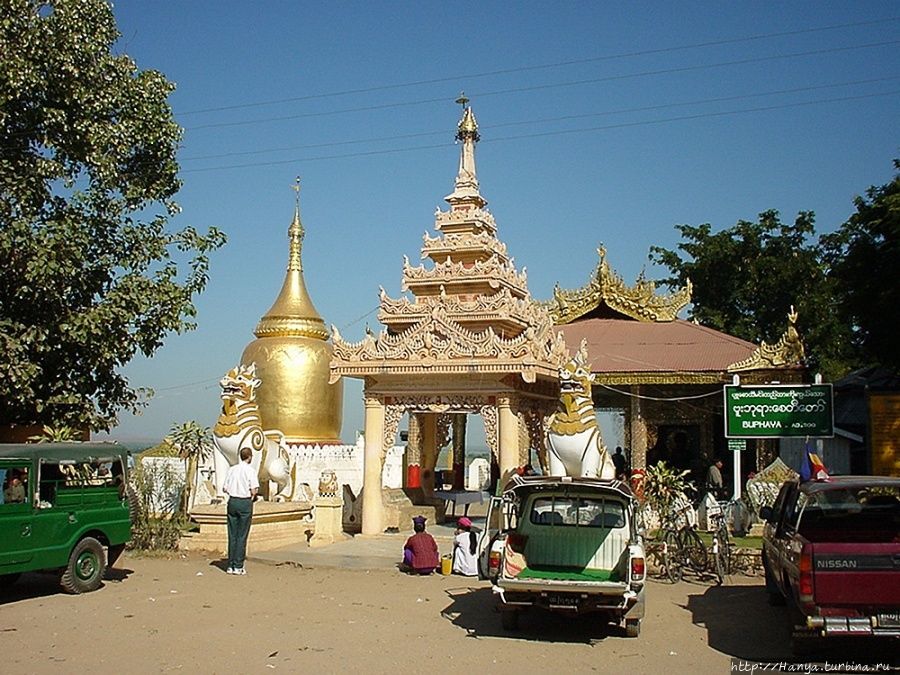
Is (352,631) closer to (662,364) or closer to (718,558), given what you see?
(718,558)

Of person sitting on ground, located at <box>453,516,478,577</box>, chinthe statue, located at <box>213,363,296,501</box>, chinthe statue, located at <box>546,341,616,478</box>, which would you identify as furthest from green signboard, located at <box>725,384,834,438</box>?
chinthe statue, located at <box>213,363,296,501</box>

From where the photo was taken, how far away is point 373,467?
18.7 metres

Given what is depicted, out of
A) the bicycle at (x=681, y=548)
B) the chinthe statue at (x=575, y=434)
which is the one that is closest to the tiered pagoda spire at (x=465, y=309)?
the chinthe statue at (x=575, y=434)

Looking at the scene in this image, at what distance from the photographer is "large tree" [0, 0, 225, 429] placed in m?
14.2

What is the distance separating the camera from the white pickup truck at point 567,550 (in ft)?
28.8

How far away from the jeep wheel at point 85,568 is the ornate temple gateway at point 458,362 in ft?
23.9

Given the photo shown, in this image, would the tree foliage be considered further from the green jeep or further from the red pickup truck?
the red pickup truck

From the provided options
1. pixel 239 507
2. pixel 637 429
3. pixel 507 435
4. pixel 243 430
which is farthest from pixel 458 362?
pixel 637 429

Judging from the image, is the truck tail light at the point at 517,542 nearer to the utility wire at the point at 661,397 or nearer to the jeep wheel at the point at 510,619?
the jeep wheel at the point at 510,619

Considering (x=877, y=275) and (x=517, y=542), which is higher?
(x=877, y=275)

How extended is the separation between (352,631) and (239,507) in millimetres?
4331

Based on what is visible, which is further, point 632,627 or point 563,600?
point 632,627

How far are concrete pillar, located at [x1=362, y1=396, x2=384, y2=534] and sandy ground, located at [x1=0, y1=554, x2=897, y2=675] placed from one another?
216 inches

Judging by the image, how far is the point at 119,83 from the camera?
1546 cm
